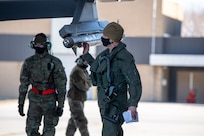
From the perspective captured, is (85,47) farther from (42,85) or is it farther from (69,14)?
(42,85)

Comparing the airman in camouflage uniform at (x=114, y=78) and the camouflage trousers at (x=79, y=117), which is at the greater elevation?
the airman in camouflage uniform at (x=114, y=78)

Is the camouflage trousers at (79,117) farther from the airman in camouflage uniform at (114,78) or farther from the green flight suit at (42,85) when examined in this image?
the airman in camouflage uniform at (114,78)

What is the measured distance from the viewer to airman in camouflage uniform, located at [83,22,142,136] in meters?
6.89

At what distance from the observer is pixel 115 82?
23.0ft

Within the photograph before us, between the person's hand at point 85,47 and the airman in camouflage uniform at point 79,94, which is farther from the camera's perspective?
the airman in camouflage uniform at point 79,94

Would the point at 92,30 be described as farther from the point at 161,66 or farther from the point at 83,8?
the point at 161,66

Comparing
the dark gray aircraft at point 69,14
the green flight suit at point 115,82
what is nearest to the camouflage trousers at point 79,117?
the dark gray aircraft at point 69,14

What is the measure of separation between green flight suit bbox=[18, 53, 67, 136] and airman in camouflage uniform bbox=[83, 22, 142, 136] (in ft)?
6.36

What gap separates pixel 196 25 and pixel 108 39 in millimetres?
62906

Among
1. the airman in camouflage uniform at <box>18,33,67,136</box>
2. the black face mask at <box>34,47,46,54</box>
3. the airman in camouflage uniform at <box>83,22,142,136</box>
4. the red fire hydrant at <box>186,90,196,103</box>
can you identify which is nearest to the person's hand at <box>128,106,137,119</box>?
the airman in camouflage uniform at <box>83,22,142,136</box>

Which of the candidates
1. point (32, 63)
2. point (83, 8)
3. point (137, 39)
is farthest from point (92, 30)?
point (137, 39)

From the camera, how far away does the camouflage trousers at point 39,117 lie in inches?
352

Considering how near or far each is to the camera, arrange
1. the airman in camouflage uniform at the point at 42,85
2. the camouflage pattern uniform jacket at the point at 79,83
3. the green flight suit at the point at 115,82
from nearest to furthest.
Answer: the green flight suit at the point at 115,82 → the airman in camouflage uniform at the point at 42,85 → the camouflage pattern uniform jacket at the point at 79,83

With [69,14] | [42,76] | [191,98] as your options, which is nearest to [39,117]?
[42,76]
